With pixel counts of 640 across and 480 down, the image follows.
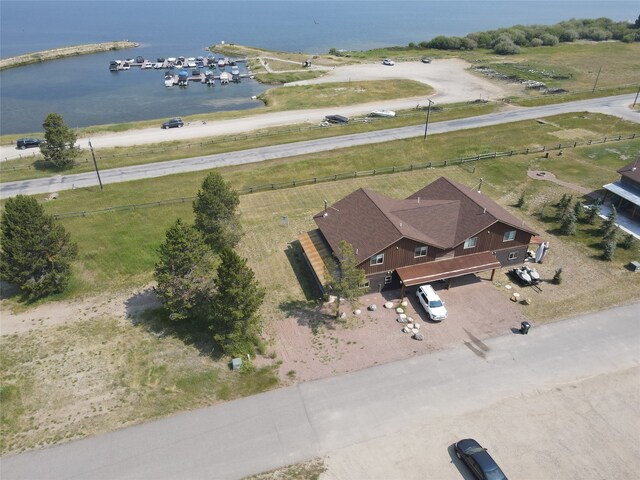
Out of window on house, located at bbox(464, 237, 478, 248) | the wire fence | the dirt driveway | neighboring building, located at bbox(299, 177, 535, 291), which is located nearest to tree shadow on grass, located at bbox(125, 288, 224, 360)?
the dirt driveway

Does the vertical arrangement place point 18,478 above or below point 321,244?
below

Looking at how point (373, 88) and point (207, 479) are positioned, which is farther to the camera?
point (373, 88)

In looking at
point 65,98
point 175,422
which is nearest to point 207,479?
point 175,422

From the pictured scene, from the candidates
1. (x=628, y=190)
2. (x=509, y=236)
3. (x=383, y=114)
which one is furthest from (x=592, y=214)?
(x=383, y=114)

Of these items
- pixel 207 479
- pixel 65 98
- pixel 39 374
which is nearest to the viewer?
pixel 207 479

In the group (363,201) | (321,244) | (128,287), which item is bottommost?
(128,287)

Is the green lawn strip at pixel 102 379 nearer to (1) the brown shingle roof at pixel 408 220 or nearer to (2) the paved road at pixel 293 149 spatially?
(1) the brown shingle roof at pixel 408 220

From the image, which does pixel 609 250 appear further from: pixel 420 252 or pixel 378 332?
pixel 378 332

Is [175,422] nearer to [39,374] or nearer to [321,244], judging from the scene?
[39,374]
